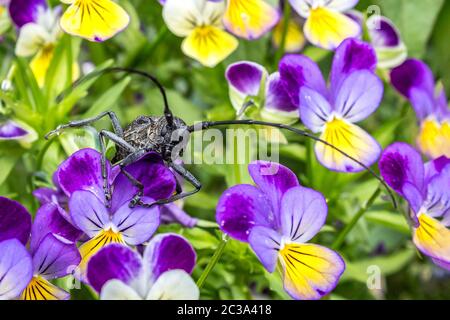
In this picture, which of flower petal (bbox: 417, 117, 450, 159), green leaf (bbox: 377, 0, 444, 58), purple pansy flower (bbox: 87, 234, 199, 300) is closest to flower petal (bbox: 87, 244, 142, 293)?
purple pansy flower (bbox: 87, 234, 199, 300)

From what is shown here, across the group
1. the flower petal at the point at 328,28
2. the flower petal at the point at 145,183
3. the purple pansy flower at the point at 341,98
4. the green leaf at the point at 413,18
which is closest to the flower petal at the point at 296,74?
the purple pansy flower at the point at 341,98

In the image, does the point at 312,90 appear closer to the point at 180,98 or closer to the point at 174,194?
the point at 174,194

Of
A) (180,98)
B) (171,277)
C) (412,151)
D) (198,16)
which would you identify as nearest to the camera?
(171,277)

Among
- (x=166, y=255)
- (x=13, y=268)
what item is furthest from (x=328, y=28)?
(x=13, y=268)

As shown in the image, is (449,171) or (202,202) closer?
(449,171)

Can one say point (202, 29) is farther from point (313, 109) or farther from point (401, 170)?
point (401, 170)
